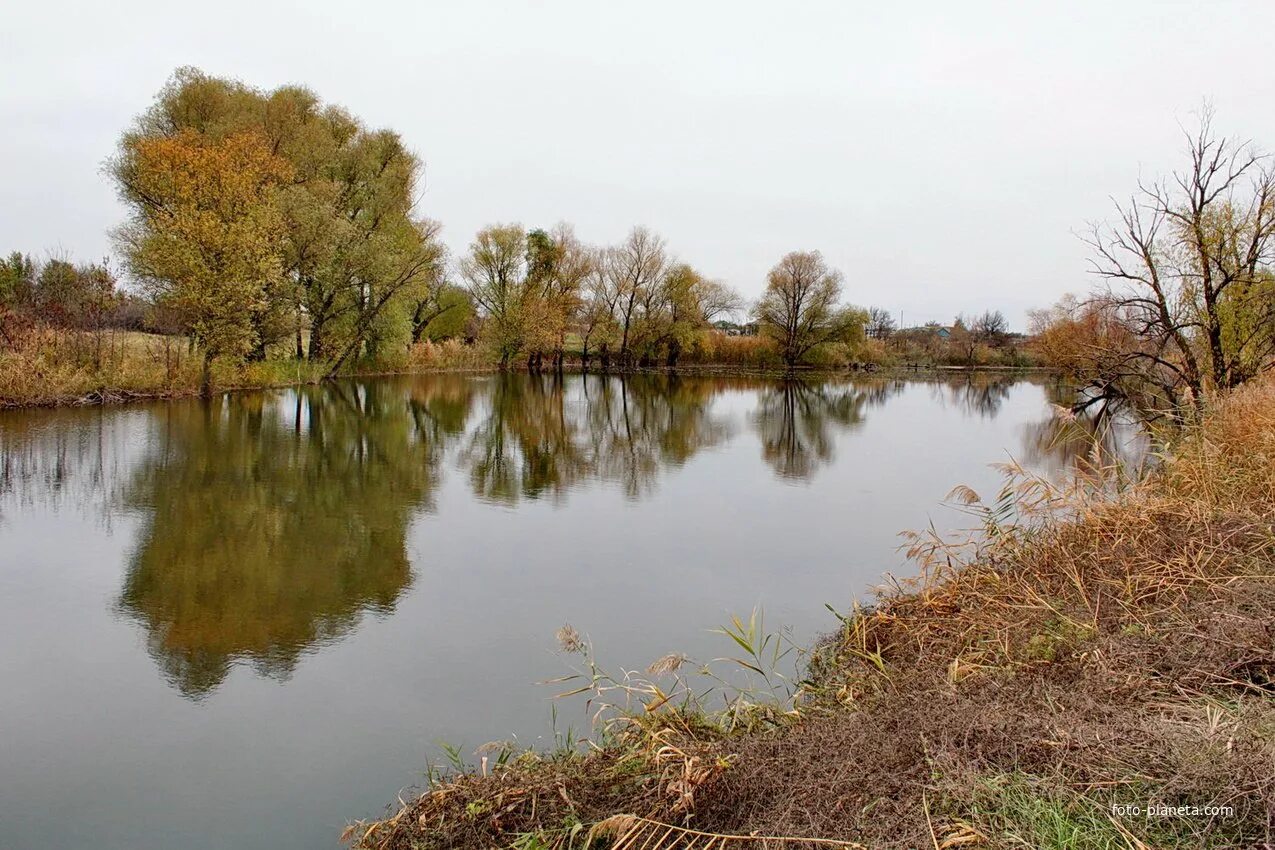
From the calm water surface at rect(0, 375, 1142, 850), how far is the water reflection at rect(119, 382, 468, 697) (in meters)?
0.04

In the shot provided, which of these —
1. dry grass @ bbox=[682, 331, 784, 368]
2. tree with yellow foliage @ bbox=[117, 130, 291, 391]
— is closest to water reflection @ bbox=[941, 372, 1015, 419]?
dry grass @ bbox=[682, 331, 784, 368]

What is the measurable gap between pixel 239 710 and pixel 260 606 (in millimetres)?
1673

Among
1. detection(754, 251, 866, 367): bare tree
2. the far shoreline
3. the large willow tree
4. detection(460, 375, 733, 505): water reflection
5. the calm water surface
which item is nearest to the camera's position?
the calm water surface

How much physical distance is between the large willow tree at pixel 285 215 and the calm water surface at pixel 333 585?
6.09 meters

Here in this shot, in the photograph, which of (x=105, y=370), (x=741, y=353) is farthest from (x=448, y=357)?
(x=741, y=353)

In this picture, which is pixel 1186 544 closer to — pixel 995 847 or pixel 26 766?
pixel 995 847

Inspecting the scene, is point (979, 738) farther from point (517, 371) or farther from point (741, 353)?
point (741, 353)

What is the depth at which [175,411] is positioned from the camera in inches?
675

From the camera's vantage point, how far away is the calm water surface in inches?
146

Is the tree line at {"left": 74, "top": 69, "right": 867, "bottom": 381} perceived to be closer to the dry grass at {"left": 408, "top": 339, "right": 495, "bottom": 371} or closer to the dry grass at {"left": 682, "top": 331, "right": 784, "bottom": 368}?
the dry grass at {"left": 408, "top": 339, "right": 495, "bottom": 371}

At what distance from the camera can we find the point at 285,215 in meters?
24.1

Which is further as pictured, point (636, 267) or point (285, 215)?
point (636, 267)

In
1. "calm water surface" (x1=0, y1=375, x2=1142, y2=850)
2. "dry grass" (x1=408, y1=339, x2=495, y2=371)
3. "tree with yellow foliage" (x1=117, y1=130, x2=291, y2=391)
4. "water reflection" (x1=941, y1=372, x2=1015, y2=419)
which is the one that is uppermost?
"tree with yellow foliage" (x1=117, y1=130, x2=291, y2=391)

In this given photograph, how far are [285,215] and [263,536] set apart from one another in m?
19.5
